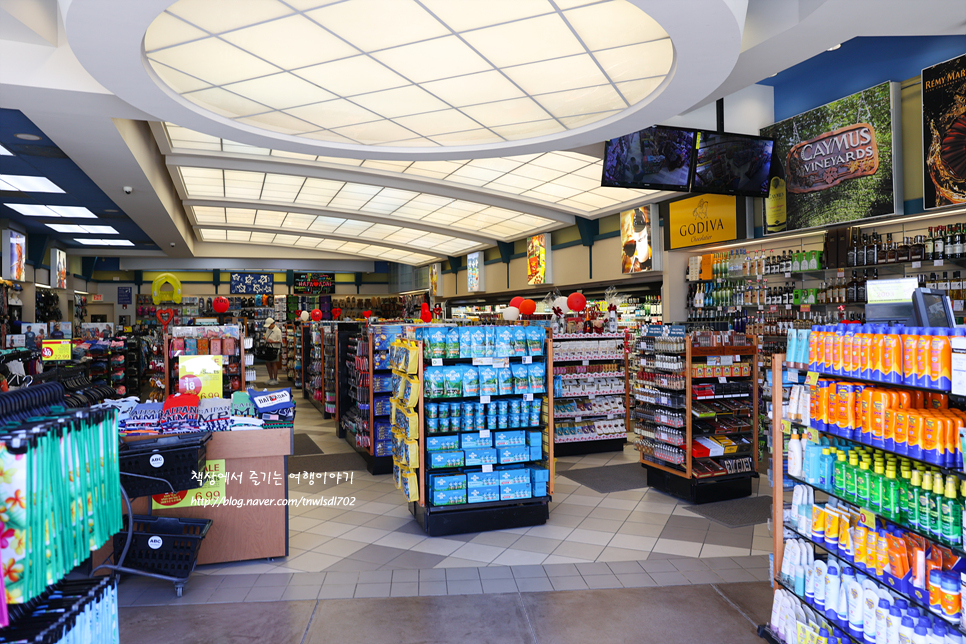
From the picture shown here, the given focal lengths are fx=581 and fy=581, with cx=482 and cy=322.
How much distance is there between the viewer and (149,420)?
13.3 feet

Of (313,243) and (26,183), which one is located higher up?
(313,243)

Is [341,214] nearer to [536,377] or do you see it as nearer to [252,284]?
[252,284]

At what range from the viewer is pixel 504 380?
15.8 ft

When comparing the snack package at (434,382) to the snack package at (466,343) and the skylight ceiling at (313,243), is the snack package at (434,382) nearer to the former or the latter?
the snack package at (466,343)

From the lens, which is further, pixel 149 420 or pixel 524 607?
pixel 149 420

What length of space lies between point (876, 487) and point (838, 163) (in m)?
5.71

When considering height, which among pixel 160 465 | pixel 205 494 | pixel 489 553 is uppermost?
pixel 160 465

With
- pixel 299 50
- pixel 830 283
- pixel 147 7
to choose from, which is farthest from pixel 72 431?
pixel 830 283

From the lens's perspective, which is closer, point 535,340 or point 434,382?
point 434,382

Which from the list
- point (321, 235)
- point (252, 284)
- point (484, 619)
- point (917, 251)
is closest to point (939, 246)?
point (917, 251)

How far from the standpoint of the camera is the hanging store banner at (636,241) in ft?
34.4

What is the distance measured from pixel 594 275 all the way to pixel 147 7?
9.87 metres

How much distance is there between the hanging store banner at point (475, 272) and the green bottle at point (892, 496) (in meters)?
15.5

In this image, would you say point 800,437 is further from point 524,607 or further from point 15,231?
point 15,231
